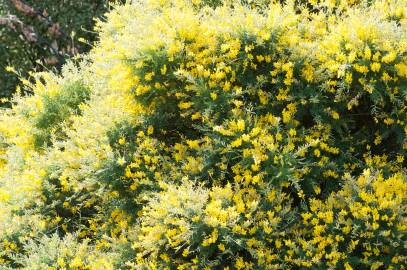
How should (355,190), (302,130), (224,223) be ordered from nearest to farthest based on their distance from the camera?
(224,223) < (355,190) < (302,130)

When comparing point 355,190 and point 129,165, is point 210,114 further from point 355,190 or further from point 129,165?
point 355,190

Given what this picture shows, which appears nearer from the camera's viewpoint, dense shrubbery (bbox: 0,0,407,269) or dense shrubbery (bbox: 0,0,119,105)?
dense shrubbery (bbox: 0,0,407,269)

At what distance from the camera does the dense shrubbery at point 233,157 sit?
3.20 m

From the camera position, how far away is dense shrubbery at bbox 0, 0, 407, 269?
10.5ft

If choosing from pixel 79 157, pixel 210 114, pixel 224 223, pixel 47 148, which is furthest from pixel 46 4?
pixel 224 223

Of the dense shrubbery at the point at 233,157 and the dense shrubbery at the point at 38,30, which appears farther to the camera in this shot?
the dense shrubbery at the point at 38,30

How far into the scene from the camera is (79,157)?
13.3 ft

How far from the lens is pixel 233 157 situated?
360 centimetres

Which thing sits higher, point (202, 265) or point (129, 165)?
point (129, 165)

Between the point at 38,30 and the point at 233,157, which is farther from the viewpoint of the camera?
the point at 38,30

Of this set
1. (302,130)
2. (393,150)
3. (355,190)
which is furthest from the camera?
(393,150)

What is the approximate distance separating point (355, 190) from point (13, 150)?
353 centimetres

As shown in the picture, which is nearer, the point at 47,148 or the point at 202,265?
the point at 202,265

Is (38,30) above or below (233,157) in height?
below
